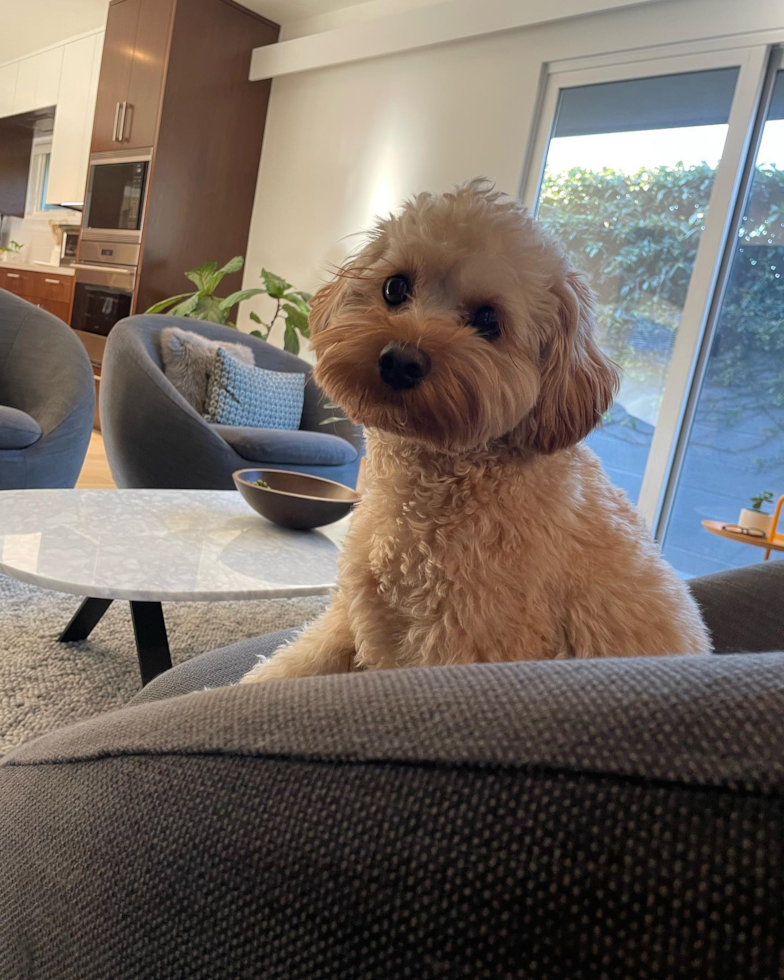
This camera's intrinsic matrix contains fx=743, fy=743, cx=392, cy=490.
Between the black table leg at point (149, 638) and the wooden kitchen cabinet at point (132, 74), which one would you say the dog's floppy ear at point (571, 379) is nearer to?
the black table leg at point (149, 638)

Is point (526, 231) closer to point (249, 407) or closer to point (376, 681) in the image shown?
point (376, 681)

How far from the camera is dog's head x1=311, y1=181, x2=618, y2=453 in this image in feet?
3.11

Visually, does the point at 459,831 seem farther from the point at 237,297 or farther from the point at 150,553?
the point at 237,297

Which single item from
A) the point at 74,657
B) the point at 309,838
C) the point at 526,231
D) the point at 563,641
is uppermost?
the point at 526,231

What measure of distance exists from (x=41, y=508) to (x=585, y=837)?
1843 mm

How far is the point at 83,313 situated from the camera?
6438mm

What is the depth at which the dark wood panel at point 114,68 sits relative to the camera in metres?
6.08

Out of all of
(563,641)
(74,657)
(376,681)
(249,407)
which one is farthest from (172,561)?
(249,407)

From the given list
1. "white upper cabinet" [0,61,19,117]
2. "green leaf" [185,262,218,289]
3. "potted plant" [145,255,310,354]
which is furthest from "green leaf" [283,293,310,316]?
"white upper cabinet" [0,61,19,117]

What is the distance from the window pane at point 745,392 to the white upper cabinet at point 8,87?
322 inches

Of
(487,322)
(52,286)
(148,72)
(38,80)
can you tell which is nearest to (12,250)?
(38,80)

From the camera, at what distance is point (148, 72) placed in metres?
5.91

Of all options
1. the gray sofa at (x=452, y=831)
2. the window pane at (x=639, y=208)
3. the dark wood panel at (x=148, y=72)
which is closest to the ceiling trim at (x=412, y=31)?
the window pane at (x=639, y=208)

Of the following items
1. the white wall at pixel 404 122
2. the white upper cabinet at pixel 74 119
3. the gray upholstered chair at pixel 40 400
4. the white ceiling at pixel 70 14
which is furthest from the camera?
the white upper cabinet at pixel 74 119
